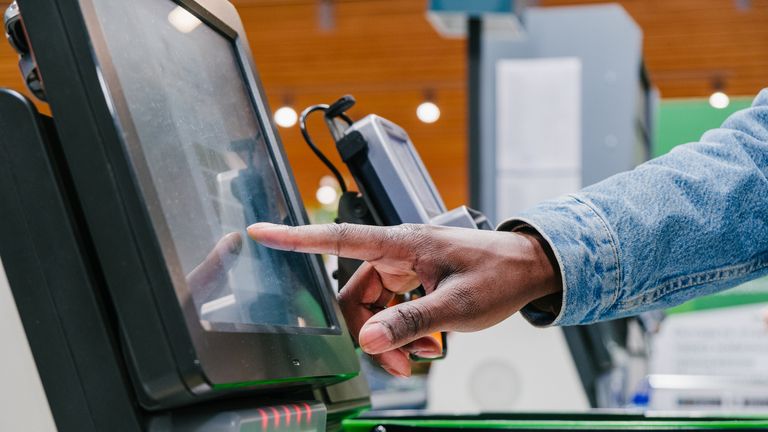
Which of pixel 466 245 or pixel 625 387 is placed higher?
pixel 466 245

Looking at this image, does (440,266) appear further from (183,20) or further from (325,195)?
(325,195)

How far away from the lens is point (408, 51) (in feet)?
29.8

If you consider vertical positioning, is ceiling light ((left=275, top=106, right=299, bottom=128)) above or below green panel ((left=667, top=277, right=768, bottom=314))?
above

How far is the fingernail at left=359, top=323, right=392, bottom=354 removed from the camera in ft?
2.51

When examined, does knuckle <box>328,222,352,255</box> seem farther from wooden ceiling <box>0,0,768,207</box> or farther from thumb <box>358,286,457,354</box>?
wooden ceiling <box>0,0,768,207</box>

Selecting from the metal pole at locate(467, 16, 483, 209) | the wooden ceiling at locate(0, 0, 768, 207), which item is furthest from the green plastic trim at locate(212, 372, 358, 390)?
the wooden ceiling at locate(0, 0, 768, 207)

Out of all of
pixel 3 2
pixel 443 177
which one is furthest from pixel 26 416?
pixel 443 177

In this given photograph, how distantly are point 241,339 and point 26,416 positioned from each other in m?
0.15

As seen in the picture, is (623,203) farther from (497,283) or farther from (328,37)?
(328,37)

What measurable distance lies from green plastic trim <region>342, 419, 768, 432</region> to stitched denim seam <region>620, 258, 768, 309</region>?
0.12 metres

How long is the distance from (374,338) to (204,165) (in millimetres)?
203

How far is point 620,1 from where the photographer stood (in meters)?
7.78

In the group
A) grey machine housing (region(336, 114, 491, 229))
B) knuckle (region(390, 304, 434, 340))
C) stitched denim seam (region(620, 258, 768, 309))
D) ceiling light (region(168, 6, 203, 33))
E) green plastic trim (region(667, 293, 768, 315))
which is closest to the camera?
knuckle (region(390, 304, 434, 340))

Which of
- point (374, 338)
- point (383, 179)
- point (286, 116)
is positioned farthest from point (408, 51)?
point (374, 338)
